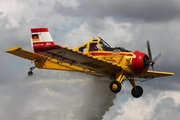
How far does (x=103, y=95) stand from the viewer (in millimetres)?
44844

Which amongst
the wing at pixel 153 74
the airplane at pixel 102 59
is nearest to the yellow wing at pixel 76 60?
the airplane at pixel 102 59

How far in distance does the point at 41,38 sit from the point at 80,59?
2853 mm

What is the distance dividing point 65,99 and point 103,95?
3.29 m

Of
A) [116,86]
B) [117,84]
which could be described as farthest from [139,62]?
[116,86]

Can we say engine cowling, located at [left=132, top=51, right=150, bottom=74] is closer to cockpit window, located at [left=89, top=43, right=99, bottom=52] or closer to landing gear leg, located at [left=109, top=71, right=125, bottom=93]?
landing gear leg, located at [left=109, top=71, right=125, bottom=93]

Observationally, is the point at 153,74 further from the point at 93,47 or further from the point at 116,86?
the point at 93,47

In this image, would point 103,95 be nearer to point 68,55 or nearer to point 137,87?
point 137,87

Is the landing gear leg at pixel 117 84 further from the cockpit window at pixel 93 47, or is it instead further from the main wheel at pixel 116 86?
the cockpit window at pixel 93 47

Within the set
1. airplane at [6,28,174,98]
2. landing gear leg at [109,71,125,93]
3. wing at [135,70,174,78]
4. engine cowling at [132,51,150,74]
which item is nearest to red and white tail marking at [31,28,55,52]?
airplane at [6,28,174,98]

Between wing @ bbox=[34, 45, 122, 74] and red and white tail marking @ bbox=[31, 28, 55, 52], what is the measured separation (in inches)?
34.8

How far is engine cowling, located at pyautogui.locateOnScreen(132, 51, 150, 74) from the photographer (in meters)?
40.0

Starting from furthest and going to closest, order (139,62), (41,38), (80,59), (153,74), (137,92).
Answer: (153,74) < (137,92) < (139,62) < (80,59) < (41,38)

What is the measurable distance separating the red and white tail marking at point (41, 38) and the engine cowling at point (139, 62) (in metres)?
5.49

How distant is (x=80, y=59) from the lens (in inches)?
1566
